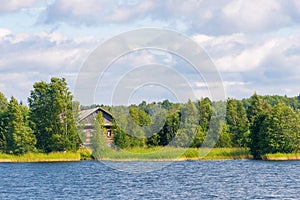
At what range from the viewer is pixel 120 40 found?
146ft

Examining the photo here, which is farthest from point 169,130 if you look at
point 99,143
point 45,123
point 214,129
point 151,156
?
point 45,123

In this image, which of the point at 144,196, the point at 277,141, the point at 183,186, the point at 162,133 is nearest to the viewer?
the point at 144,196

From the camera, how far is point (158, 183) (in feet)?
150

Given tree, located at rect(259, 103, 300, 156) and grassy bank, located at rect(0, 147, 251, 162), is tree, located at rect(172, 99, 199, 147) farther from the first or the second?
tree, located at rect(259, 103, 300, 156)

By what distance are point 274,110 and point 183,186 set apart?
33.0 metres

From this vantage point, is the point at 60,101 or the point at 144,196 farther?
the point at 60,101

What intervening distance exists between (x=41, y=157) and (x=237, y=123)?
30.7 metres

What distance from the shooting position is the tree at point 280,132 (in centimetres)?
7162

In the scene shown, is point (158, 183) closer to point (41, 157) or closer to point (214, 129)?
→ point (41, 157)

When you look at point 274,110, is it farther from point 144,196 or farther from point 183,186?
point 144,196

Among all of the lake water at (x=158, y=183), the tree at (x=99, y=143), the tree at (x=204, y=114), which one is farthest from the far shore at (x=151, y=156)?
the lake water at (x=158, y=183)

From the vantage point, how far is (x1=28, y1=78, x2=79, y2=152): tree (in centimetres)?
7788

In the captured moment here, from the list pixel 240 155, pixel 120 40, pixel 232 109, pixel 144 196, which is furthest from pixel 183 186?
pixel 232 109

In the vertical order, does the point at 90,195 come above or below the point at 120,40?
below
